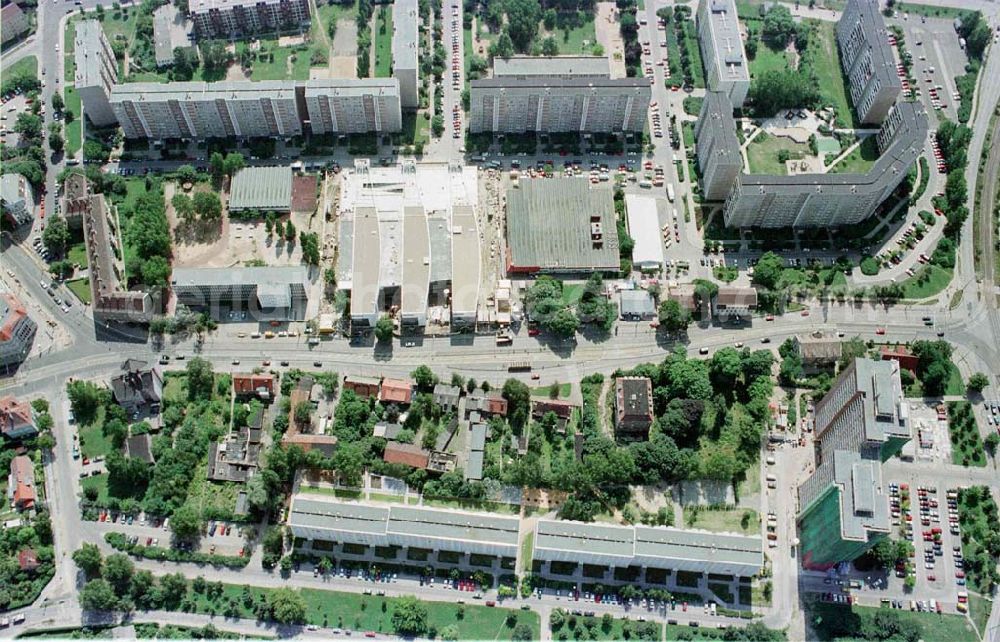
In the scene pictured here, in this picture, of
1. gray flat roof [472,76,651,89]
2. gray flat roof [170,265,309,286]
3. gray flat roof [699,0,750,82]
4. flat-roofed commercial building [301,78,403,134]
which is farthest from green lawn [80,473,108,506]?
gray flat roof [699,0,750,82]

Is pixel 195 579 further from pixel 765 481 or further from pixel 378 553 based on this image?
pixel 765 481

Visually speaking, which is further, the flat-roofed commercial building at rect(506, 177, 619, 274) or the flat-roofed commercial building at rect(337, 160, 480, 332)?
the flat-roofed commercial building at rect(506, 177, 619, 274)

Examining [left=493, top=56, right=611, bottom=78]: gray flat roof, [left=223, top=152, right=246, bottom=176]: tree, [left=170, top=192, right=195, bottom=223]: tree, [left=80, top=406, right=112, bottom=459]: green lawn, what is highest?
[left=493, top=56, right=611, bottom=78]: gray flat roof

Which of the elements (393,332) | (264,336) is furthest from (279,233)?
(393,332)

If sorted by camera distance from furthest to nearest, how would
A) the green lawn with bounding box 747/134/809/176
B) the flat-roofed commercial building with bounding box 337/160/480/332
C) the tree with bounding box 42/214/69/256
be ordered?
the green lawn with bounding box 747/134/809/176 → the tree with bounding box 42/214/69/256 → the flat-roofed commercial building with bounding box 337/160/480/332

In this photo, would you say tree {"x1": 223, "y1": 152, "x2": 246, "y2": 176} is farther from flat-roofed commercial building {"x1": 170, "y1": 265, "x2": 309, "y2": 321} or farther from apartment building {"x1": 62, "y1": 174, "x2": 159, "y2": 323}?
flat-roofed commercial building {"x1": 170, "y1": 265, "x2": 309, "y2": 321}

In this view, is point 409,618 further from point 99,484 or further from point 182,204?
point 182,204

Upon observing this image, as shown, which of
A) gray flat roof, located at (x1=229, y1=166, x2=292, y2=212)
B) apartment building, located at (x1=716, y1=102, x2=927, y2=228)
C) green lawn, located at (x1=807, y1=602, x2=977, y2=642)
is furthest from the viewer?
gray flat roof, located at (x1=229, y1=166, x2=292, y2=212)
